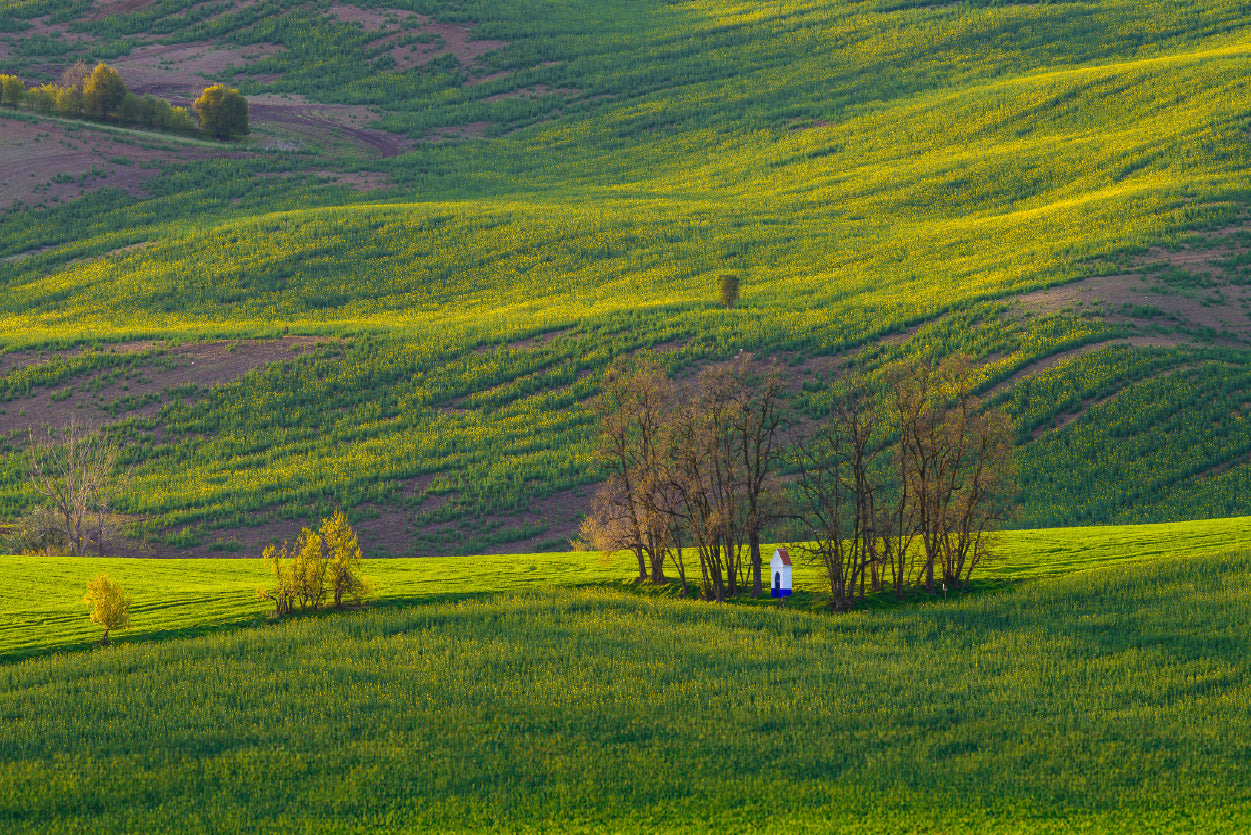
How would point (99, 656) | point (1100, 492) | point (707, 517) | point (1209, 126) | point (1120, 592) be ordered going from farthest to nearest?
1. point (1209, 126)
2. point (1100, 492)
3. point (707, 517)
4. point (1120, 592)
5. point (99, 656)

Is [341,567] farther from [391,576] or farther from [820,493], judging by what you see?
[820,493]

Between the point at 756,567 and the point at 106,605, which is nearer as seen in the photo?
the point at 106,605

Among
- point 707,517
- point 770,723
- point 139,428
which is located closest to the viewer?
point 770,723

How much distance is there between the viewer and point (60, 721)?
26406 millimetres

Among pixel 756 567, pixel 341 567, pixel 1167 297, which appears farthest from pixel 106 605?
pixel 1167 297

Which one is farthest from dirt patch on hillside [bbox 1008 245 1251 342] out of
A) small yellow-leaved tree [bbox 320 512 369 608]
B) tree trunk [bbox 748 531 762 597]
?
small yellow-leaved tree [bbox 320 512 369 608]

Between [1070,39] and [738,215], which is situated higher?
[1070,39]

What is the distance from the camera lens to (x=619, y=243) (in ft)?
280

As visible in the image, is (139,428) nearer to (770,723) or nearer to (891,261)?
(891,261)

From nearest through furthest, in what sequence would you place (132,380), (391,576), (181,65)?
(391,576) < (132,380) < (181,65)

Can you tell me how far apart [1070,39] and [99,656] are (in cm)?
10643

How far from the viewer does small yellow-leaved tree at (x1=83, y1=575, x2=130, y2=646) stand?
32.4 m

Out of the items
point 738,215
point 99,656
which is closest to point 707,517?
point 99,656

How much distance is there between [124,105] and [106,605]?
306 ft
